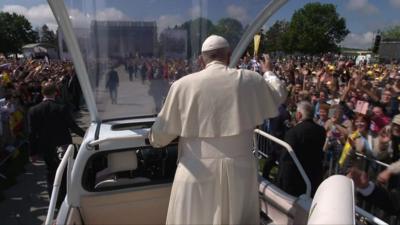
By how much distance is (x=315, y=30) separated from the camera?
8881 cm

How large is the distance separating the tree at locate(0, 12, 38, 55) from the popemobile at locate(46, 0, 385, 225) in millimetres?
81757

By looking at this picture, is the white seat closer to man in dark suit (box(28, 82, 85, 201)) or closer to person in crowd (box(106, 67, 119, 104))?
person in crowd (box(106, 67, 119, 104))

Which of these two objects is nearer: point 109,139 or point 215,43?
point 215,43

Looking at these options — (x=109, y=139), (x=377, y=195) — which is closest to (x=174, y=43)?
(x=109, y=139)

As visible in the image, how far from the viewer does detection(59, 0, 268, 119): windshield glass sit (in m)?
3.26

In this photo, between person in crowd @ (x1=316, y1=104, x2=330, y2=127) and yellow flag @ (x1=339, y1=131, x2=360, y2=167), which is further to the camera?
person in crowd @ (x1=316, y1=104, x2=330, y2=127)

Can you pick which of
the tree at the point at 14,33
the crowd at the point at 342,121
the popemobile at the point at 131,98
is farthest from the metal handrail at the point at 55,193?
the tree at the point at 14,33

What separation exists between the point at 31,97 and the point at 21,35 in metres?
101

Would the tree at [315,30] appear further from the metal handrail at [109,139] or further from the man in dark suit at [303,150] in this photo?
the metal handrail at [109,139]

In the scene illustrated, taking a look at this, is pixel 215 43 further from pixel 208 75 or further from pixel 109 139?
pixel 109 139

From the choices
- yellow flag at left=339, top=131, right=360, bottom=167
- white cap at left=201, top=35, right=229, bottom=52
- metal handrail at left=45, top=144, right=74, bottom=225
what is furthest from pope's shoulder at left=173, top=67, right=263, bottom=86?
yellow flag at left=339, top=131, right=360, bottom=167

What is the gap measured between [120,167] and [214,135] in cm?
108

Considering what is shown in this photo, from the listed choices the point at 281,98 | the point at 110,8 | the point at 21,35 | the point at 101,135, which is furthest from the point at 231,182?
the point at 21,35

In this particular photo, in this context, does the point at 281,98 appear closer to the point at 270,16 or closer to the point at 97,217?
the point at 270,16
